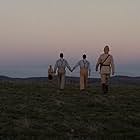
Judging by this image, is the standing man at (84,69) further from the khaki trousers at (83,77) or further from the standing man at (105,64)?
the standing man at (105,64)

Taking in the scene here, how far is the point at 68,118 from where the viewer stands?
54.2 ft

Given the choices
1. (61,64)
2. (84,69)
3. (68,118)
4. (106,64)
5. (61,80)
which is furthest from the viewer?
(61,64)

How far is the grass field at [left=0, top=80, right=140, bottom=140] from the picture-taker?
14.3 m

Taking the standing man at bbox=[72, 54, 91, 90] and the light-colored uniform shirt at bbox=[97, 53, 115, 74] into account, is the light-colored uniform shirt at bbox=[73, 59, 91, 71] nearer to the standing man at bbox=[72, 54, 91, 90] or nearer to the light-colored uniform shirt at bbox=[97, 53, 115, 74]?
the standing man at bbox=[72, 54, 91, 90]

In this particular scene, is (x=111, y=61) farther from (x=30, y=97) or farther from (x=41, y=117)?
(x=41, y=117)

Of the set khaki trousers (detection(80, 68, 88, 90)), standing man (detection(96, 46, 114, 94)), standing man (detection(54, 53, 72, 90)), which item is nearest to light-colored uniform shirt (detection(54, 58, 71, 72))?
standing man (detection(54, 53, 72, 90))

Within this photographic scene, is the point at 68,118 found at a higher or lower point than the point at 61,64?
lower

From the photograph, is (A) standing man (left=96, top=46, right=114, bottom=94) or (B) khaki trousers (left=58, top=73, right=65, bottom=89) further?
(B) khaki trousers (left=58, top=73, right=65, bottom=89)

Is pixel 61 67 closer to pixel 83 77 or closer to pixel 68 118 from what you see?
pixel 83 77

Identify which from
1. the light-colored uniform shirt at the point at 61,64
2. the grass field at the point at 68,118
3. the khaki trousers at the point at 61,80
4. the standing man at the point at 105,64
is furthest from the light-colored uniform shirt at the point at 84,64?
the grass field at the point at 68,118

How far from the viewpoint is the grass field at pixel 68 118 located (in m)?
14.3

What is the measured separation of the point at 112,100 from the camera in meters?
21.5

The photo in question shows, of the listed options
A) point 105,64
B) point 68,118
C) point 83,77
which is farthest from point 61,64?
point 68,118

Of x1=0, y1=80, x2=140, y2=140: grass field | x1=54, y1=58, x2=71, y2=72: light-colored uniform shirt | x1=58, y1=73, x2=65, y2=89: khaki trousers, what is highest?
x1=54, y1=58, x2=71, y2=72: light-colored uniform shirt
